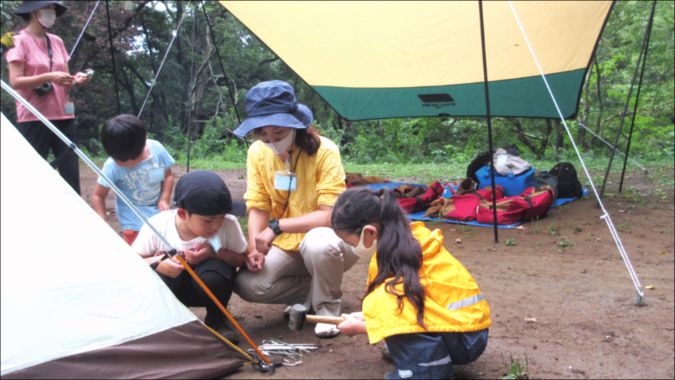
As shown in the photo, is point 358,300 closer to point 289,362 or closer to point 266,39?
point 289,362

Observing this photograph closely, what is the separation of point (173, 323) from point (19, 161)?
65 centimetres

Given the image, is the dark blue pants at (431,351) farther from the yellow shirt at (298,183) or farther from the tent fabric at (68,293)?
the yellow shirt at (298,183)

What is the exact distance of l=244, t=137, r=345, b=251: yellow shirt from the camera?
2652mm

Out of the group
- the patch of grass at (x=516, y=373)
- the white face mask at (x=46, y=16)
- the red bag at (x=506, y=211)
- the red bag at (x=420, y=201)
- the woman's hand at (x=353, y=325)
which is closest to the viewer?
the woman's hand at (x=353, y=325)

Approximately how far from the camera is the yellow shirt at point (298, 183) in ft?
8.70

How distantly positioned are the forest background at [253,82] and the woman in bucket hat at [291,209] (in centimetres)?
598

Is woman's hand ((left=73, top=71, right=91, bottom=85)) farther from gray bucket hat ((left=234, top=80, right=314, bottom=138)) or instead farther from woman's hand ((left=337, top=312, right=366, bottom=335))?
woman's hand ((left=337, top=312, right=366, bottom=335))

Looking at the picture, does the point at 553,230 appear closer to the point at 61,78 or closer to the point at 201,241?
the point at 201,241

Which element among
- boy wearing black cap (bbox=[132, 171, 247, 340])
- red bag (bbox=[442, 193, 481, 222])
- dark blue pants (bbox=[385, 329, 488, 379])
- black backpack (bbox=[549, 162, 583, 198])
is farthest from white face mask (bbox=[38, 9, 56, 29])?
black backpack (bbox=[549, 162, 583, 198])

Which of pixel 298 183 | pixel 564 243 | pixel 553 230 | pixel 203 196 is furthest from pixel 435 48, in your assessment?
pixel 203 196

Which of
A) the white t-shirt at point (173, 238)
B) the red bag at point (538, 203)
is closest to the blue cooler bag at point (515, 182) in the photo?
the red bag at point (538, 203)

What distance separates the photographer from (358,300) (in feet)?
10.4

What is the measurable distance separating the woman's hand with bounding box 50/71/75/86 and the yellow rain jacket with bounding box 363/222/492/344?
2194mm

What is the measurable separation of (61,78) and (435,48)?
3581 millimetres
